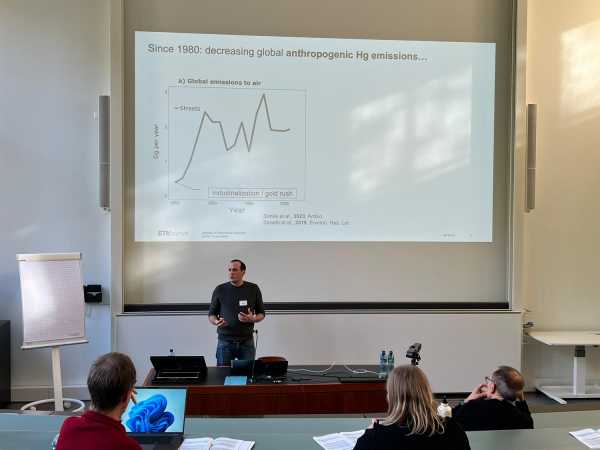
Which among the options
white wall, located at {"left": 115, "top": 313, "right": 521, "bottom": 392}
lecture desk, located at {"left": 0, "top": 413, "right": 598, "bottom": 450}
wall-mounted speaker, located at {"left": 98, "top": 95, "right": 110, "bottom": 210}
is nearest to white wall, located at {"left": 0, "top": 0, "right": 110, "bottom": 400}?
wall-mounted speaker, located at {"left": 98, "top": 95, "right": 110, "bottom": 210}

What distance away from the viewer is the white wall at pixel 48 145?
4.93m

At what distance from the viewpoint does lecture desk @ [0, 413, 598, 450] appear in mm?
2184

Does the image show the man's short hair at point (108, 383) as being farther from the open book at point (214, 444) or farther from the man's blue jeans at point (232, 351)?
the man's blue jeans at point (232, 351)

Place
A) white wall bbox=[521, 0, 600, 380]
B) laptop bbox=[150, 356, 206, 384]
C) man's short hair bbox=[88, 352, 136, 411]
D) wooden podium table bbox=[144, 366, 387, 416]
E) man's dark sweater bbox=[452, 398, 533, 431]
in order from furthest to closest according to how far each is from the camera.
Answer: white wall bbox=[521, 0, 600, 380] < laptop bbox=[150, 356, 206, 384] < wooden podium table bbox=[144, 366, 387, 416] < man's dark sweater bbox=[452, 398, 533, 431] < man's short hair bbox=[88, 352, 136, 411]

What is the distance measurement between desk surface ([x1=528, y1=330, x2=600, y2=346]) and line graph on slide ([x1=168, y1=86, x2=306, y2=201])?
2648 millimetres

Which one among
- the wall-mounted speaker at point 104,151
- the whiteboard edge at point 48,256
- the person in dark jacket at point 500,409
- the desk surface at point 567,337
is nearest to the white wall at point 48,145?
the wall-mounted speaker at point 104,151

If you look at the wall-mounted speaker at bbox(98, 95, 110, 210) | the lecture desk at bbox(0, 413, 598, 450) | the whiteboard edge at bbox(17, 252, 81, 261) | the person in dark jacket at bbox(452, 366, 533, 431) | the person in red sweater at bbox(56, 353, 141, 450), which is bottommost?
the lecture desk at bbox(0, 413, 598, 450)

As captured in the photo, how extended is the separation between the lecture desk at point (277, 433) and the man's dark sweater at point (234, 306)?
1.84 meters

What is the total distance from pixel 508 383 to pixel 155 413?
157 cm

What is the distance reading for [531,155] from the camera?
518cm

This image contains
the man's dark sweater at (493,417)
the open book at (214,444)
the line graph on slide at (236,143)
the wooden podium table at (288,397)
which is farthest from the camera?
the line graph on slide at (236,143)

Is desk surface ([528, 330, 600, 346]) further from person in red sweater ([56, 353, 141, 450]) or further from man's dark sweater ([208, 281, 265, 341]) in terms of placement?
person in red sweater ([56, 353, 141, 450])

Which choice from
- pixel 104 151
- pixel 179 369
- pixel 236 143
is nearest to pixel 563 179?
pixel 236 143

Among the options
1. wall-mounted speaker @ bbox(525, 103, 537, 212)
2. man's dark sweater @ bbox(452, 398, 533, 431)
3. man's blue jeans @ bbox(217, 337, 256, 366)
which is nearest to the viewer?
Answer: man's dark sweater @ bbox(452, 398, 533, 431)
